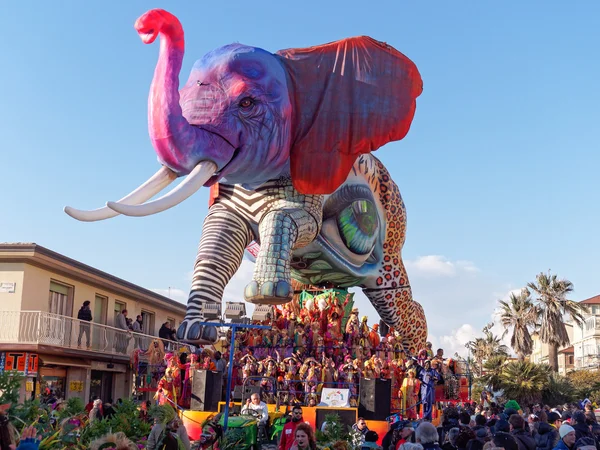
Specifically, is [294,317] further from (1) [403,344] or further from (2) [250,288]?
(2) [250,288]

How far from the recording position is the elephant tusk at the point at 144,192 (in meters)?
10.0

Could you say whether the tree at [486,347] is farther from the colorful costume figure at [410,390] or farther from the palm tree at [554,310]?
the colorful costume figure at [410,390]

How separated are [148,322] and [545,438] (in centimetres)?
2513

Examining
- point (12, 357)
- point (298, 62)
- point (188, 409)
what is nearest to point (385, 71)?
point (298, 62)

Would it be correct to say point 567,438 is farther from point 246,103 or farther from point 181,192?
point 246,103

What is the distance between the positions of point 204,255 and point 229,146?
2.12m

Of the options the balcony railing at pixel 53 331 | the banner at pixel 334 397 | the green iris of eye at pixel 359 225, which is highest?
the green iris of eye at pixel 359 225

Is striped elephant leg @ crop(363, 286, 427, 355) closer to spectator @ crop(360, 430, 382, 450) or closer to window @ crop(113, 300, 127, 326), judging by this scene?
spectator @ crop(360, 430, 382, 450)

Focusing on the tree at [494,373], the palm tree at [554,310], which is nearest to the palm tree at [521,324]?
the palm tree at [554,310]

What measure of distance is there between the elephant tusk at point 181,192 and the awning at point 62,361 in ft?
38.5

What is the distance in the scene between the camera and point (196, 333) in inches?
438

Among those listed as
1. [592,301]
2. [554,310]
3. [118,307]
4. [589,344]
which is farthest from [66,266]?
[592,301]

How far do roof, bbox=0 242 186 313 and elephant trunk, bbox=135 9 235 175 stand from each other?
1131 cm

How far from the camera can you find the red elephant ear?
11.7m
